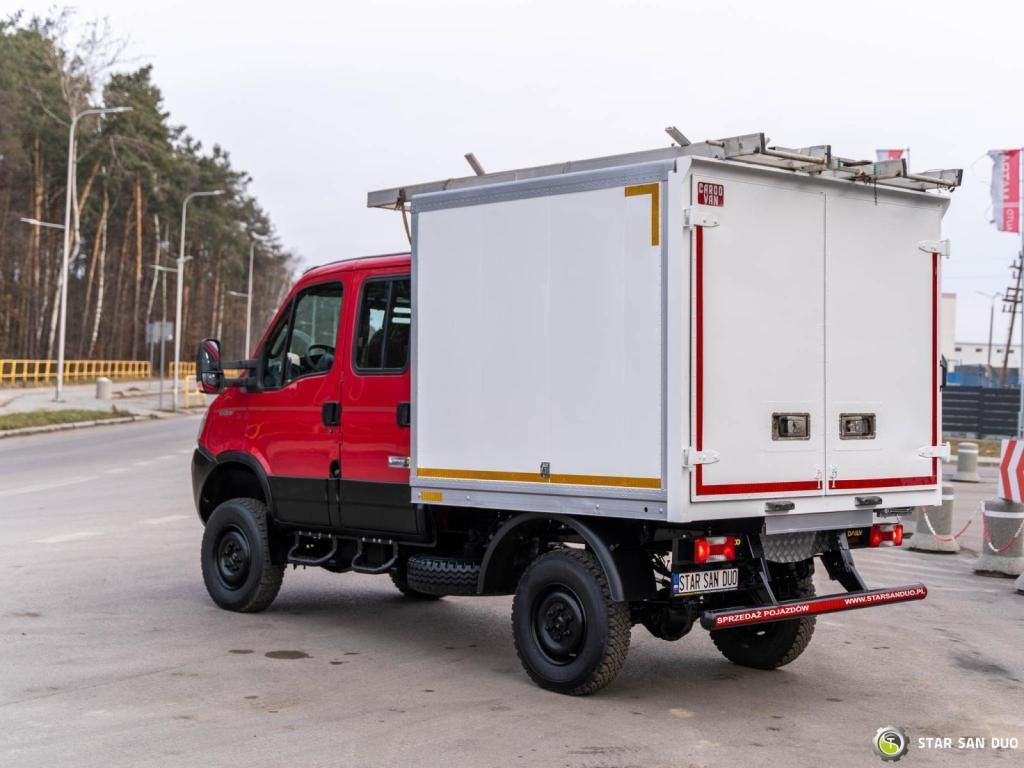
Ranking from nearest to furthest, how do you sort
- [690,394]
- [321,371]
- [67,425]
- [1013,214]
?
[690,394] < [321,371] < [1013,214] < [67,425]

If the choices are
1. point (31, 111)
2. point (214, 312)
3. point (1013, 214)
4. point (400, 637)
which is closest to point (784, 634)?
point (400, 637)

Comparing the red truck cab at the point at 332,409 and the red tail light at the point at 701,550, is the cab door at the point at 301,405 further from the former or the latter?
the red tail light at the point at 701,550

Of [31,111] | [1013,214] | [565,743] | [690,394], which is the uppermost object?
[31,111]

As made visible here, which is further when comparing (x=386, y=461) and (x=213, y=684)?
(x=386, y=461)

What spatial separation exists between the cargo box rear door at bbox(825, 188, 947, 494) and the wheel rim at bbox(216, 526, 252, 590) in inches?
175

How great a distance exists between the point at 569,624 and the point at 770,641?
153 centimetres

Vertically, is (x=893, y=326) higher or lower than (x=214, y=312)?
lower

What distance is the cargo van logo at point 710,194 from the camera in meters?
7.04

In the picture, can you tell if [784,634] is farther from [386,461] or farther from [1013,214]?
[1013,214]

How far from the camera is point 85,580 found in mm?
11289

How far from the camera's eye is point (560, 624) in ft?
24.6

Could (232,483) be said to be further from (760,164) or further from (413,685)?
(760,164)

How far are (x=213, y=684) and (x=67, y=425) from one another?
31762 mm

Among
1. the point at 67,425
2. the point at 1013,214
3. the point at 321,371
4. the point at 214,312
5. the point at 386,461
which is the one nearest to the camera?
the point at 386,461
